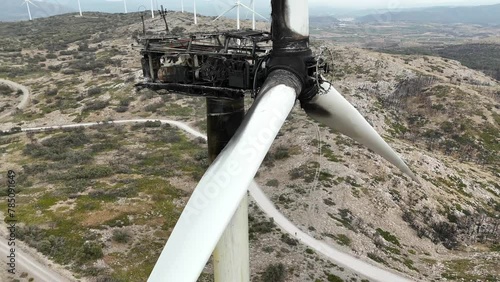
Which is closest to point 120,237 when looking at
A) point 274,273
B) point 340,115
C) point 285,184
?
point 274,273

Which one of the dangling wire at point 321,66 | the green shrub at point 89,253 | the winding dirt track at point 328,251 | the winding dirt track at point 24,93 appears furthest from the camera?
the winding dirt track at point 24,93

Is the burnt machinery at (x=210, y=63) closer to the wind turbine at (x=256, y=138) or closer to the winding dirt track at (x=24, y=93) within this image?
the wind turbine at (x=256, y=138)

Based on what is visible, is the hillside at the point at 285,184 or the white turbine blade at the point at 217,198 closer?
the white turbine blade at the point at 217,198

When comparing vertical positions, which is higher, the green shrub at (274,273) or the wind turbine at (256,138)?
the wind turbine at (256,138)

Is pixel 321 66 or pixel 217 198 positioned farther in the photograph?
pixel 321 66

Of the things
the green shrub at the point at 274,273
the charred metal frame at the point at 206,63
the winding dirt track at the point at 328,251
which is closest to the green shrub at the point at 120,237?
the green shrub at the point at 274,273

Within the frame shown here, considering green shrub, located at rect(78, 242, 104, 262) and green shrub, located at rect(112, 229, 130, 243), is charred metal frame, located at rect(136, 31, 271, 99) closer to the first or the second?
green shrub, located at rect(78, 242, 104, 262)

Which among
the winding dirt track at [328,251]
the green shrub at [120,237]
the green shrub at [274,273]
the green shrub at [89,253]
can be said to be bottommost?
the winding dirt track at [328,251]

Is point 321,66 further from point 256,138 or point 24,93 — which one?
point 24,93
